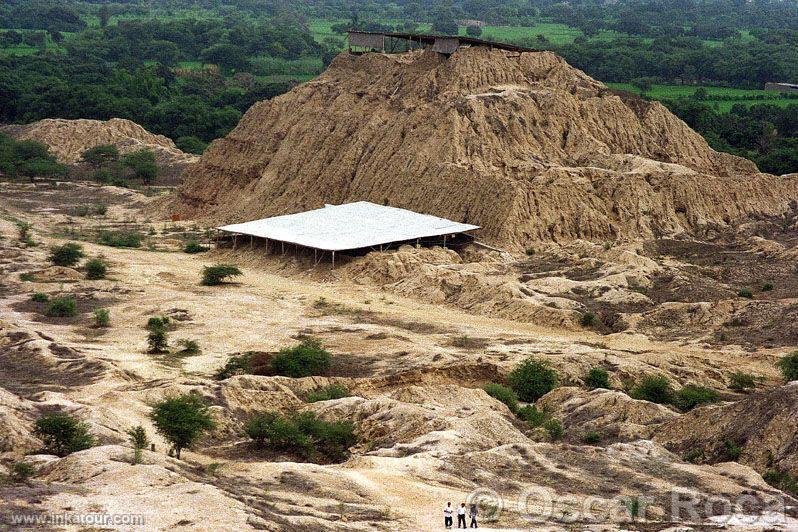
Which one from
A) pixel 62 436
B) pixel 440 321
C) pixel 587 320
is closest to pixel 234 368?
pixel 62 436

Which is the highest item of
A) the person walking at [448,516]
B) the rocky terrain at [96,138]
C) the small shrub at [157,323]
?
the person walking at [448,516]

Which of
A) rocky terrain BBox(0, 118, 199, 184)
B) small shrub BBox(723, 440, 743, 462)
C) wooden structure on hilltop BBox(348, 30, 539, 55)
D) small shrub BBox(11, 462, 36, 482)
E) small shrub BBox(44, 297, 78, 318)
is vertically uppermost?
wooden structure on hilltop BBox(348, 30, 539, 55)

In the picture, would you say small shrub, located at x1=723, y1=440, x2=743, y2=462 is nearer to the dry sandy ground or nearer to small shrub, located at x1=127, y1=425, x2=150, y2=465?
the dry sandy ground

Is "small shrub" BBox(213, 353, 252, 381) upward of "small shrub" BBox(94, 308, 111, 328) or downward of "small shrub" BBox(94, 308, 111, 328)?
upward

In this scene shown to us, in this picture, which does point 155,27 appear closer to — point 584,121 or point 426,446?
point 584,121

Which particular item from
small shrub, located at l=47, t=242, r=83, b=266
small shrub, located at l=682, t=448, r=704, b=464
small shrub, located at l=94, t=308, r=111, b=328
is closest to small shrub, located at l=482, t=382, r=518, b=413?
small shrub, located at l=682, t=448, r=704, b=464

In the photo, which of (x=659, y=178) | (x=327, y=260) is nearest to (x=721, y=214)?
(x=659, y=178)

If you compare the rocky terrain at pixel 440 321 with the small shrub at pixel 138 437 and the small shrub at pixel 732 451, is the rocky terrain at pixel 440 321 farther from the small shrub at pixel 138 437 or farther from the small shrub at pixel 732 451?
the small shrub at pixel 138 437

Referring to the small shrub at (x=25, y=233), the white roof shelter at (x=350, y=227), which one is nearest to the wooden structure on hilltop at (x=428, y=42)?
the white roof shelter at (x=350, y=227)
